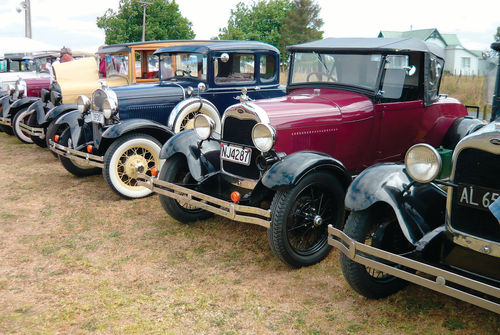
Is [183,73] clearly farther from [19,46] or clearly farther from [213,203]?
[19,46]

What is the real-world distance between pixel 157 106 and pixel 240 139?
260 centimetres

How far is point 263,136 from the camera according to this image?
3.64m

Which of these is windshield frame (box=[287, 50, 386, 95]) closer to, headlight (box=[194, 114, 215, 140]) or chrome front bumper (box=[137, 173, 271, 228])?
headlight (box=[194, 114, 215, 140])

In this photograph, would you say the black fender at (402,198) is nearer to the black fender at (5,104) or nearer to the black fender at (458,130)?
the black fender at (458,130)

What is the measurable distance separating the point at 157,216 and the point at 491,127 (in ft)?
11.3

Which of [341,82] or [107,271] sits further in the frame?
[341,82]

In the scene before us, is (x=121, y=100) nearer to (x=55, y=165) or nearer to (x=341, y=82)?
(x=55, y=165)

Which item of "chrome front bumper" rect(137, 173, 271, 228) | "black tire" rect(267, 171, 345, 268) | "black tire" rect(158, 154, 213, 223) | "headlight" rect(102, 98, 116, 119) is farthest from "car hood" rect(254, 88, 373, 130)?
"headlight" rect(102, 98, 116, 119)

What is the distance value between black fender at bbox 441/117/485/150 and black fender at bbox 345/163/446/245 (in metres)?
2.51

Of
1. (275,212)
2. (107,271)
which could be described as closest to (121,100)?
(107,271)

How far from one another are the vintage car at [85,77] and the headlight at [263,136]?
5288 mm

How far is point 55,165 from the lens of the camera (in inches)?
285

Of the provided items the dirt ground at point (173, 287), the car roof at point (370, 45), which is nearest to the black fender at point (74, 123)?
the dirt ground at point (173, 287)

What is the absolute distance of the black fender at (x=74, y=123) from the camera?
587 centimetres
